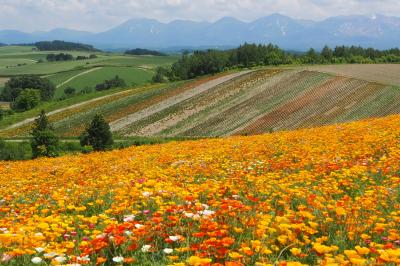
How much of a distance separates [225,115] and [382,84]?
2433cm

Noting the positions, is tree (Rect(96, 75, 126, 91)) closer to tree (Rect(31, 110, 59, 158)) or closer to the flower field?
tree (Rect(31, 110, 59, 158))

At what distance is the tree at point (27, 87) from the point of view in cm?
14562

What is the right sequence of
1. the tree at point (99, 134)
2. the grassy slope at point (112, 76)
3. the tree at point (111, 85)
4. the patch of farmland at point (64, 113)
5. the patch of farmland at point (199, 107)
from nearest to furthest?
the tree at point (99, 134)
the patch of farmland at point (199, 107)
the patch of farmland at point (64, 113)
the tree at point (111, 85)
the grassy slope at point (112, 76)

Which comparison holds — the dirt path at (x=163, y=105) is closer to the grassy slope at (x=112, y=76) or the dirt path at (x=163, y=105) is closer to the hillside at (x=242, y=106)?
the hillside at (x=242, y=106)

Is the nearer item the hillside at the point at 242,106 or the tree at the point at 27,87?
the hillside at the point at 242,106

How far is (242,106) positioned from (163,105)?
15.3 metres

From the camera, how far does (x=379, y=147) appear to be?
44.8ft

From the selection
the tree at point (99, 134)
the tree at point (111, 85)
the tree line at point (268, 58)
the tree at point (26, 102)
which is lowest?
the tree at point (26, 102)

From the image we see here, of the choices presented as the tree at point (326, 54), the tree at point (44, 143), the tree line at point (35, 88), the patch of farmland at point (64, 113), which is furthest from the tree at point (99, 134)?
the tree at point (326, 54)

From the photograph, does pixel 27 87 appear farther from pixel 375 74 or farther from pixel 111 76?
pixel 375 74

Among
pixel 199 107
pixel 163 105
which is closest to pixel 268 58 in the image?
pixel 163 105

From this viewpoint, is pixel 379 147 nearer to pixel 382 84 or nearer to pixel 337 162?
pixel 337 162

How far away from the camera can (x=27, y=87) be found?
483 ft

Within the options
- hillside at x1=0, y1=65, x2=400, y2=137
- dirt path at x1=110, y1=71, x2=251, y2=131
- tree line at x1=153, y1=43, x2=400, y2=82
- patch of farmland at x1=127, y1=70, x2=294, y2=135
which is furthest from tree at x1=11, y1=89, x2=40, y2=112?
patch of farmland at x1=127, y1=70, x2=294, y2=135
